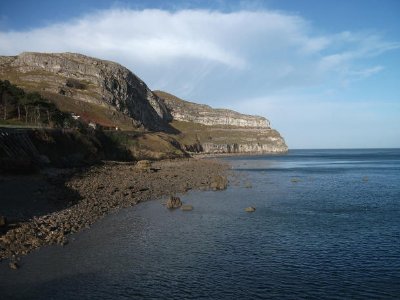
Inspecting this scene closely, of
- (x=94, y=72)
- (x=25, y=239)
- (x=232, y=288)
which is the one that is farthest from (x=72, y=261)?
(x=94, y=72)

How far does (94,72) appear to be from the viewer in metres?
193

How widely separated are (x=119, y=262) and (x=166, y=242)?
515cm

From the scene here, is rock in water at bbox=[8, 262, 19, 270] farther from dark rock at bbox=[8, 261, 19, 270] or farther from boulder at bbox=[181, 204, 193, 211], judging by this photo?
boulder at bbox=[181, 204, 193, 211]

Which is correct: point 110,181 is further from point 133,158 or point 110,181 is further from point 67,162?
point 133,158

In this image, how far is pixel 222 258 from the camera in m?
23.2

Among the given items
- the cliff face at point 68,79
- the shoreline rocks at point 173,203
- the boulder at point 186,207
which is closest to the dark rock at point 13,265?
the boulder at point 186,207

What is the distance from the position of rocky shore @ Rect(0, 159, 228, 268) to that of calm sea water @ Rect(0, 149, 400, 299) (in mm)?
1438

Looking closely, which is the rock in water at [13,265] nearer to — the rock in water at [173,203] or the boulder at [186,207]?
the boulder at [186,207]

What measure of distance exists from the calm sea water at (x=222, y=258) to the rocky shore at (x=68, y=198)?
144 cm

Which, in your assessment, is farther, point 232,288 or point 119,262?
point 119,262

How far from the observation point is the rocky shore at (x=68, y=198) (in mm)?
24727

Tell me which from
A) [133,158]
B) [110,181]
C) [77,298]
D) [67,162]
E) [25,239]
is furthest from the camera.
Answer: [133,158]

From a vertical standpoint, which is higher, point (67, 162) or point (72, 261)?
point (67, 162)

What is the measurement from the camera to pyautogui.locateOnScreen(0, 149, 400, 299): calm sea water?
18109mm
